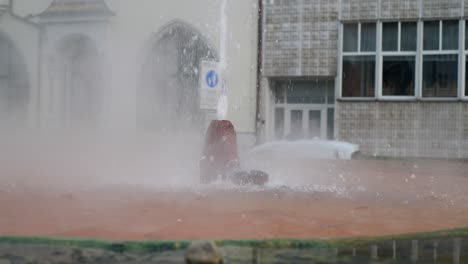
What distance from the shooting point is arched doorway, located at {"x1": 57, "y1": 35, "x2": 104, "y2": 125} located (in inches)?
964

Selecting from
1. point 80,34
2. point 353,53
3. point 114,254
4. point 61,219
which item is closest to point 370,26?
point 353,53

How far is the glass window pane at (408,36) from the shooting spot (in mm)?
21156

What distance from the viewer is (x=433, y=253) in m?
5.25

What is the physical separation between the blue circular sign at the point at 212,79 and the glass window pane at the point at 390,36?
1044 centimetres

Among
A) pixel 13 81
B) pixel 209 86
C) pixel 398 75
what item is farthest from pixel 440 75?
pixel 13 81

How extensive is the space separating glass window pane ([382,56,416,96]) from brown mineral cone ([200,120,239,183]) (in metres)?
11.9

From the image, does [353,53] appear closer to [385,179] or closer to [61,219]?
[385,179]

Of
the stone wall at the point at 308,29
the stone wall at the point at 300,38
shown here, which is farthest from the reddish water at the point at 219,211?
the stone wall at the point at 300,38

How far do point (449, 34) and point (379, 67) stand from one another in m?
2.23

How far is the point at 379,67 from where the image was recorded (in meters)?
21.5

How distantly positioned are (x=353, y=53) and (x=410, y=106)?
7.86 ft

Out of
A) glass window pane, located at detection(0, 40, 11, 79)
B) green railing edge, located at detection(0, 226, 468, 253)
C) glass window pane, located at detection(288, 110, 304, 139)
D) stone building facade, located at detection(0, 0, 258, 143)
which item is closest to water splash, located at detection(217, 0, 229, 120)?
stone building facade, located at detection(0, 0, 258, 143)

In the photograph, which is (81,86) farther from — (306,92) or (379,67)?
(379,67)

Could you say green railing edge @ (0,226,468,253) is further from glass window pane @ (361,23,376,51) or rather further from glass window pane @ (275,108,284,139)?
glass window pane @ (275,108,284,139)
